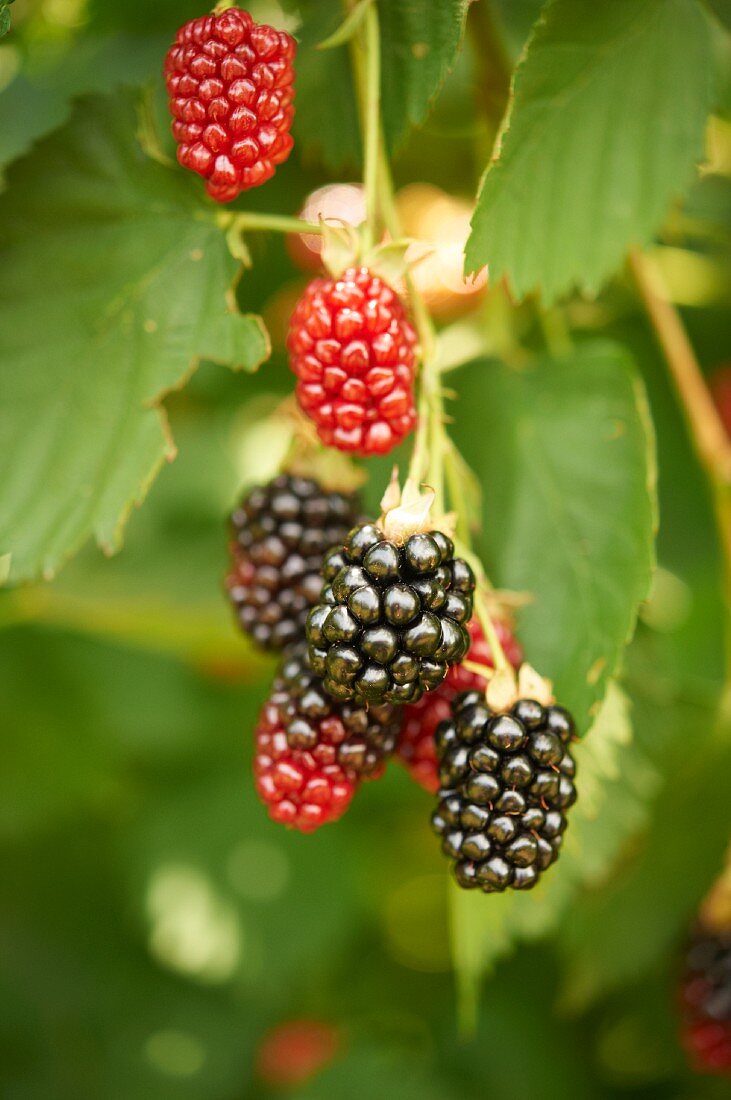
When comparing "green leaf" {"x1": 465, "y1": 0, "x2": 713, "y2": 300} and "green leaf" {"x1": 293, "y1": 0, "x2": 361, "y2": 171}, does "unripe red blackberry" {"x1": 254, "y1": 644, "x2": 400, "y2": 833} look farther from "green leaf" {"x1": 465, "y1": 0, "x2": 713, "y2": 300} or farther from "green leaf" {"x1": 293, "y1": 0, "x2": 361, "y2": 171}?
"green leaf" {"x1": 293, "y1": 0, "x2": 361, "y2": 171}

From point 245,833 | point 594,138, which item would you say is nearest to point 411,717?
point 594,138

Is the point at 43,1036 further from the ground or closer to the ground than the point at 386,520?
closer to the ground

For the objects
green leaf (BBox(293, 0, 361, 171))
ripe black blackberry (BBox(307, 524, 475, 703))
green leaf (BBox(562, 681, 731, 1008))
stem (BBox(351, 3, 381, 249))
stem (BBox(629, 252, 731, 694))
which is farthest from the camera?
green leaf (BBox(562, 681, 731, 1008))

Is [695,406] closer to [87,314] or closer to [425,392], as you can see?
[425,392]

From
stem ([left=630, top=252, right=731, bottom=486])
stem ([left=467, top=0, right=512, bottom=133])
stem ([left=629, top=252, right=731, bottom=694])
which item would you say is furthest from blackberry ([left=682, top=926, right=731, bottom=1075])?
stem ([left=467, top=0, right=512, bottom=133])

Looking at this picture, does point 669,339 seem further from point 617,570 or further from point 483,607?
point 483,607

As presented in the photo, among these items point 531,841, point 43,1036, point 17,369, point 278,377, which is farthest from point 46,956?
point 531,841

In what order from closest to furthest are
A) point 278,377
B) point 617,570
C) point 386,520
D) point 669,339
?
1. point 386,520
2. point 617,570
3. point 669,339
4. point 278,377
